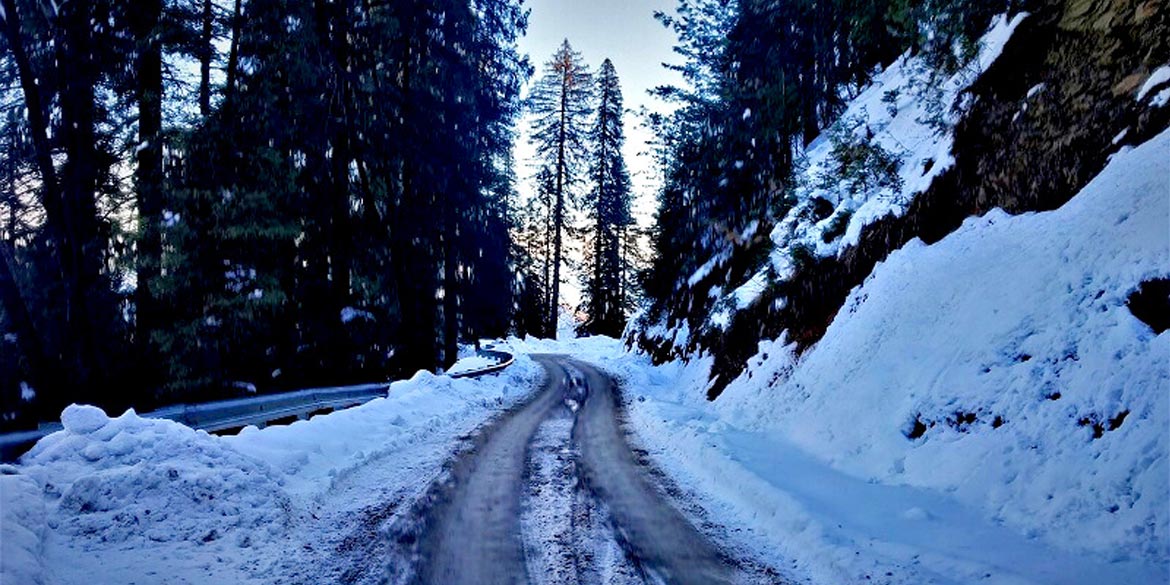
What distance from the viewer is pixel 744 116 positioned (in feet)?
63.3

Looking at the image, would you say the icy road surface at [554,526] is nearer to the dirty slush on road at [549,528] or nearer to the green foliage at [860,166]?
the dirty slush on road at [549,528]

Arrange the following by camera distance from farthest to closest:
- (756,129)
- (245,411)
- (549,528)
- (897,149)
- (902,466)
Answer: (756,129) < (897,149) < (245,411) < (902,466) < (549,528)

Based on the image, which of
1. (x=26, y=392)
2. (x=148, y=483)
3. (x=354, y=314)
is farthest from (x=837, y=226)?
(x=26, y=392)

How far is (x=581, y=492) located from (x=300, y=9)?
13.7 meters

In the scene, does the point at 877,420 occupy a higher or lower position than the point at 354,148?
lower

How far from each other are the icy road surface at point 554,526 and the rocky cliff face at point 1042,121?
606 centimetres

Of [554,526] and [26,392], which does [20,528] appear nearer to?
[554,526]

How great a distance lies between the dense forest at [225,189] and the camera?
10625mm

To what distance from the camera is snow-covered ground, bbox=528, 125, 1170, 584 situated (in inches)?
181

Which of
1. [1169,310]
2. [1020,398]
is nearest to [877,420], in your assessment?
[1020,398]

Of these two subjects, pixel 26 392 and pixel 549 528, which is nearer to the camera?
pixel 549 528

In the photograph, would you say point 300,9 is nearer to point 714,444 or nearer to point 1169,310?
point 714,444

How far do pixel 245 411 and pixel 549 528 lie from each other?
616cm

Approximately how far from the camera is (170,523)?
16.6 ft
